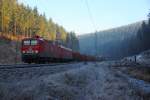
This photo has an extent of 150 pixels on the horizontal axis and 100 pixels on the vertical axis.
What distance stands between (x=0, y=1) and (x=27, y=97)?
214ft

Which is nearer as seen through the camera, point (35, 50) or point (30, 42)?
point (35, 50)

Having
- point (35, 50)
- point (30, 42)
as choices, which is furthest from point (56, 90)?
point (30, 42)

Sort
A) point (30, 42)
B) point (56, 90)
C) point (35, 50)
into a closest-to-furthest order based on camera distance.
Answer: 1. point (56, 90)
2. point (35, 50)
3. point (30, 42)

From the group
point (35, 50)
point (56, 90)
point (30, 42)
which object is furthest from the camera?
point (30, 42)

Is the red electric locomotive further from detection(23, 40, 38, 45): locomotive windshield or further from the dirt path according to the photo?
the dirt path

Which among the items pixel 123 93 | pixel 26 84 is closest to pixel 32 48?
pixel 123 93

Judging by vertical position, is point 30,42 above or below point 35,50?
above

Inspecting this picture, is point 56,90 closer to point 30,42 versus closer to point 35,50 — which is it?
point 35,50

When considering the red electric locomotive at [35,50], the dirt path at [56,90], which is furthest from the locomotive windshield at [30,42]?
the dirt path at [56,90]

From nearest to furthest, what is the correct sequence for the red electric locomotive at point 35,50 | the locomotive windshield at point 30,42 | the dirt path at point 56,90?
1. the dirt path at point 56,90
2. the red electric locomotive at point 35,50
3. the locomotive windshield at point 30,42

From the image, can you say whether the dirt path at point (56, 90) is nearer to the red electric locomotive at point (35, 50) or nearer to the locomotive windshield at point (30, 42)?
the red electric locomotive at point (35, 50)

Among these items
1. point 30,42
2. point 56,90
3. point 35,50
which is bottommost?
point 56,90

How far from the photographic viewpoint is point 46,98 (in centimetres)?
1089

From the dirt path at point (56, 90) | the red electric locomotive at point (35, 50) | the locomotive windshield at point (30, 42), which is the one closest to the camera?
the dirt path at point (56, 90)
